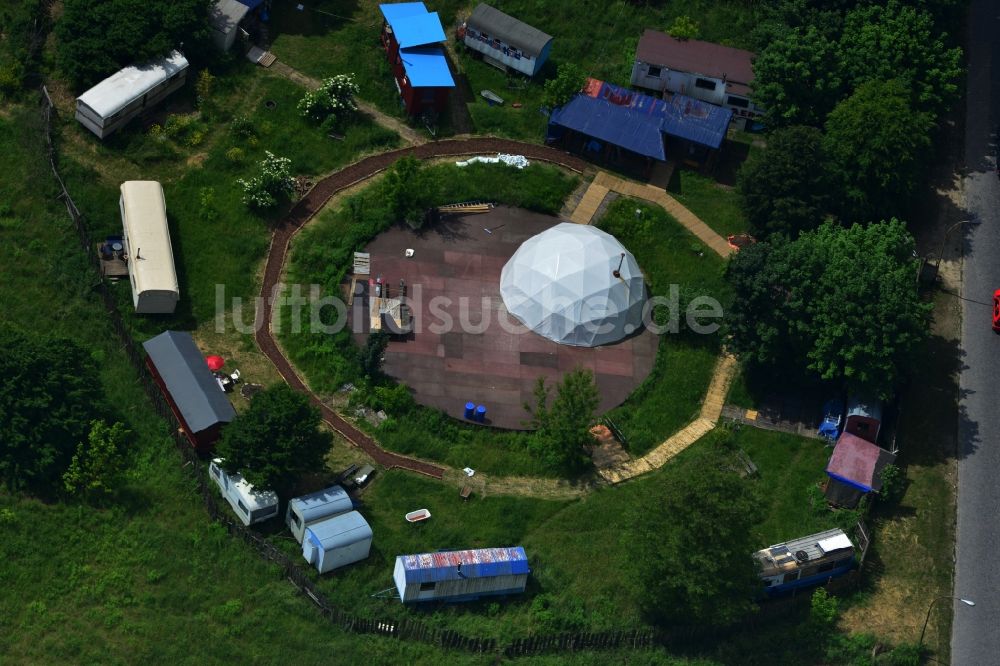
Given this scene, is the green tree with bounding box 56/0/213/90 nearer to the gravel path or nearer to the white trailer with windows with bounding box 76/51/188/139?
the white trailer with windows with bounding box 76/51/188/139

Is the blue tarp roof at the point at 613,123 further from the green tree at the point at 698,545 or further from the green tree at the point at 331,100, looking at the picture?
the green tree at the point at 698,545

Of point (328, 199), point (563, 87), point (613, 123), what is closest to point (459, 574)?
point (328, 199)

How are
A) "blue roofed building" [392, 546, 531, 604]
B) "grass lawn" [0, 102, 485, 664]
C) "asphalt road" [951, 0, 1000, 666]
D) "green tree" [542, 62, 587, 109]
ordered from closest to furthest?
"grass lawn" [0, 102, 485, 664], "blue roofed building" [392, 546, 531, 604], "asphalt road" [951, 0, 1000, 666], "green tree" [542, 62, 587, 109]

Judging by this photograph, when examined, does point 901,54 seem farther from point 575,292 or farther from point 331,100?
point 331,100

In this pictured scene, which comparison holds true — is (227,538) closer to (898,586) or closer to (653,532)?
(653,532)

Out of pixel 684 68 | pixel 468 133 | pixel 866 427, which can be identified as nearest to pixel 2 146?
pixel 468 133

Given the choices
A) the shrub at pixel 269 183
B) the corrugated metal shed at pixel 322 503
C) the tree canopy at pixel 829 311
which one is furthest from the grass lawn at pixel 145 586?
the tree canopy at pixel 829 311

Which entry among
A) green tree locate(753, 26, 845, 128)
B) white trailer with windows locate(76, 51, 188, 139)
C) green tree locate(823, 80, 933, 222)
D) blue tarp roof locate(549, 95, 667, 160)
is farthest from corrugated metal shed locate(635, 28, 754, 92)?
white trailer with windows locate(76, 51, 188, 139)
